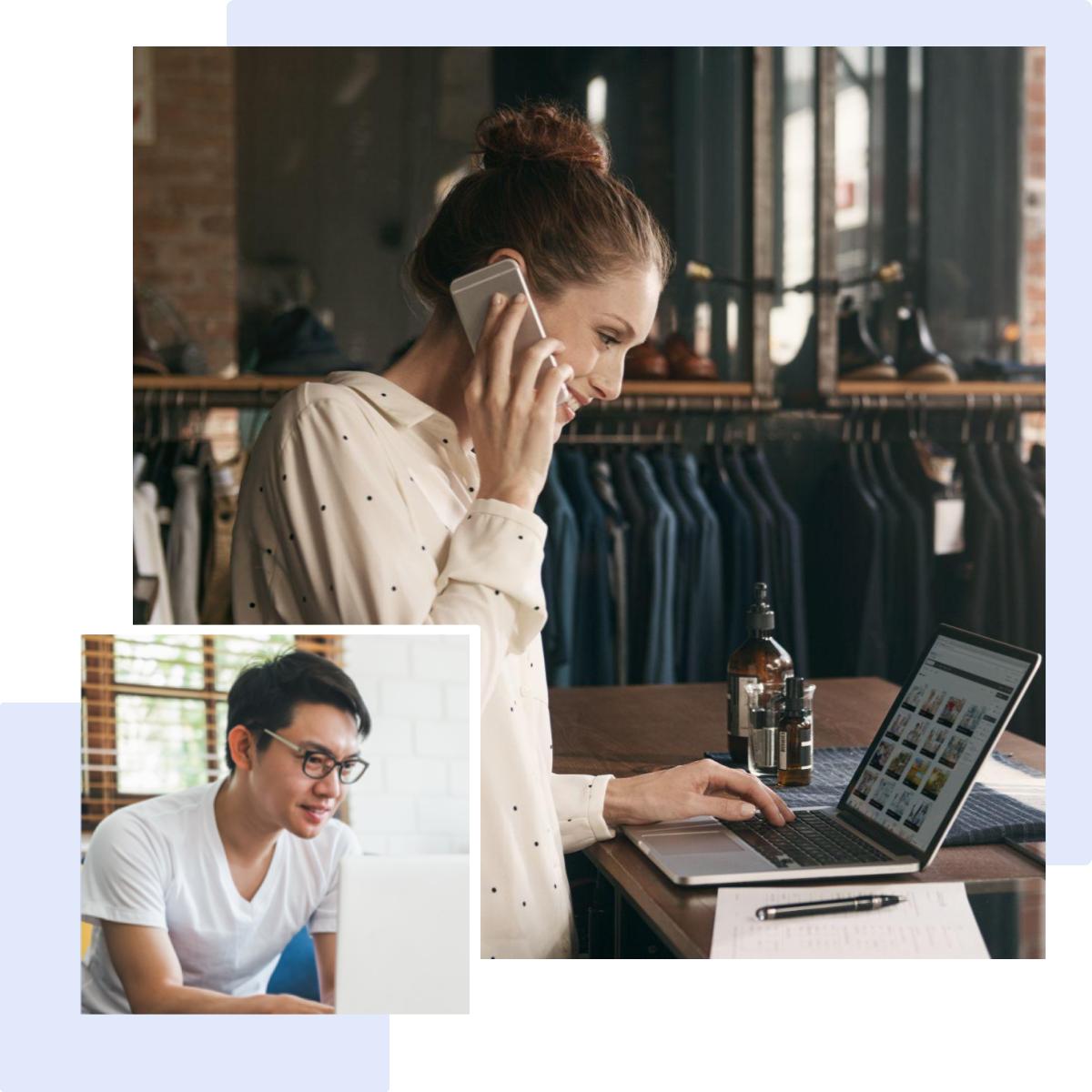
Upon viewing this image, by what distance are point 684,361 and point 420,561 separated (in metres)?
1.79

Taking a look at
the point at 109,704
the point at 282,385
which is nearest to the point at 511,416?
the point at 109,704

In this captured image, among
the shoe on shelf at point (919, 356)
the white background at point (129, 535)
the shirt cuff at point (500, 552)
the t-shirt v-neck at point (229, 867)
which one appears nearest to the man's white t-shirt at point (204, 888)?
the t-shirt v-neck at point (229, 867)

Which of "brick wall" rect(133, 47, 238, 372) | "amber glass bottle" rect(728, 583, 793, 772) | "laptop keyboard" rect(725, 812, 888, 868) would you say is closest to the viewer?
"laptop keyboard" rect(725, 812, 888, 868)

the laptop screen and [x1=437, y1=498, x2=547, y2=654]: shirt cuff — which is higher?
[x1=437, y1=498, x2=547, y2=654]: shirt cuff

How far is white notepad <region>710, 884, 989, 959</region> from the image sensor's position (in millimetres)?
1254

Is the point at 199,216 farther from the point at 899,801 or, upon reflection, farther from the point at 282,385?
the point at 899,801

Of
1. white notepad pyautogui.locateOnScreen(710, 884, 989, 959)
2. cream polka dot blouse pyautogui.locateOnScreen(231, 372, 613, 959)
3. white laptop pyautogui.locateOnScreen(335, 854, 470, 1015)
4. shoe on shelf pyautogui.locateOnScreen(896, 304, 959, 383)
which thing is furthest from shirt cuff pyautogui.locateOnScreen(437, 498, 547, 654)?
shoe on shelf pyautogui.locateOnScreen(896, 304, 959, 383)

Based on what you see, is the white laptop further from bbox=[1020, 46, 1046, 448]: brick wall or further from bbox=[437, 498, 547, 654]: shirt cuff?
bbox=[1020, 46, 1046, 448]: brick wall

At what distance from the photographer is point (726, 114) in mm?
2857

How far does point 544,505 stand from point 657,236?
1.37 metres

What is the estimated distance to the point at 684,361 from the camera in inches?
118

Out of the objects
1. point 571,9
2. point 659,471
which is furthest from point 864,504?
point 571,9

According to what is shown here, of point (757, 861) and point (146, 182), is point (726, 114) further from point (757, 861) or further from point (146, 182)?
point (757, 861)

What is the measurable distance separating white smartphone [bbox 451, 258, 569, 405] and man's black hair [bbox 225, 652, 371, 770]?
1.29 ft
